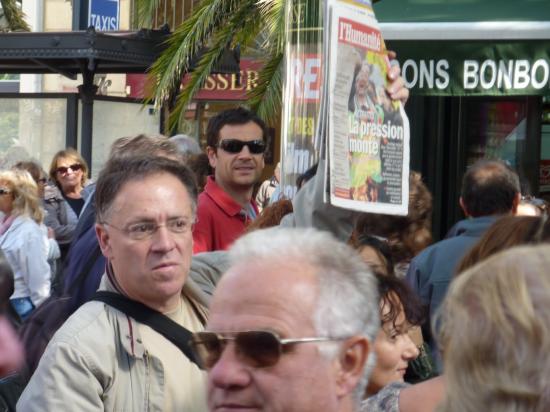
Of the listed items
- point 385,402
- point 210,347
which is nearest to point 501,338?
point 210,347

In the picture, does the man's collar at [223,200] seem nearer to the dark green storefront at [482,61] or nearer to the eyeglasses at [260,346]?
the eyeglasses at [260,346]

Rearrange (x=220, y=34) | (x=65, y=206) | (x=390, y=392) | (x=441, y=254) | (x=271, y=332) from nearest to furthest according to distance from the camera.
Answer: (x=271, y=332)
(x=390, y=392)
(x=441, y=254)
(x=65, y=206)
(x=220, y=34)

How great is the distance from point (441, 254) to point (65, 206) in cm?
673

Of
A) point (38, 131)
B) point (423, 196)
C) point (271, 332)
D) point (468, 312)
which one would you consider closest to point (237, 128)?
point (423, 196)

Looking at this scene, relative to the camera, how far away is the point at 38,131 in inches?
694

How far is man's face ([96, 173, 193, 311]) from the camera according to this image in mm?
3564

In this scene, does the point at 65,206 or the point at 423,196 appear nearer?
the point at 423,196

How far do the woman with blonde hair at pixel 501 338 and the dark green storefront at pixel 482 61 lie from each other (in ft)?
25.6

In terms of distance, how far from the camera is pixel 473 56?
977cm

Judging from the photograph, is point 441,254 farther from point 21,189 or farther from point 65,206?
point 65,206

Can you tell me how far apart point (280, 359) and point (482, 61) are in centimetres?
763

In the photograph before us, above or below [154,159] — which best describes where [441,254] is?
below

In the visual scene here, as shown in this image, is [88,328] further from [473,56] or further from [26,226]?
[26,226]

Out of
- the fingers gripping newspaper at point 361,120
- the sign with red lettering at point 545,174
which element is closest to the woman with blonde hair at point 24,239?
the sign with red lettering at point 545,174
